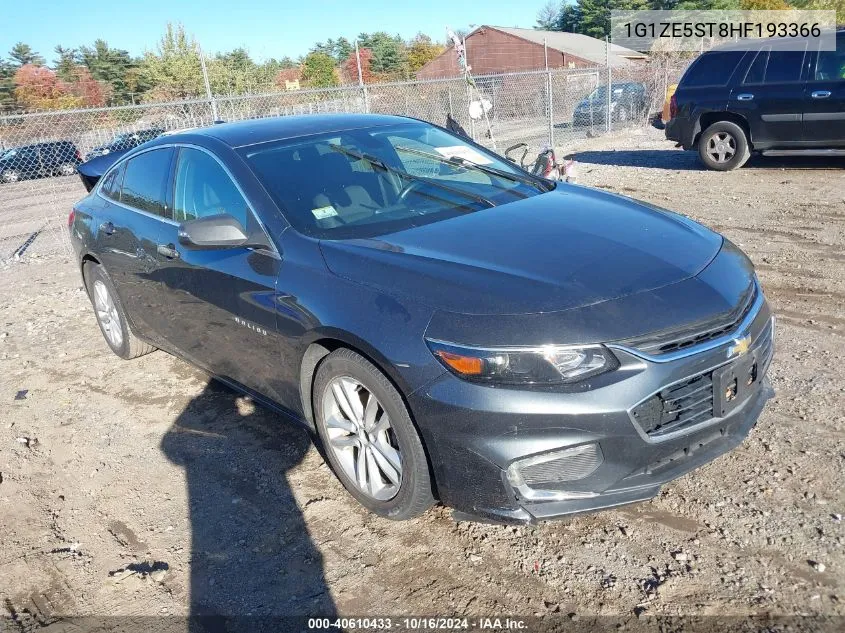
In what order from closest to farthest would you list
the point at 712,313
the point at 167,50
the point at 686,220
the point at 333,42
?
the point at 712,313
the point at 686,220
the point at 167,50
the point at 333,42

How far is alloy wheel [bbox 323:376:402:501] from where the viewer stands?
291 centimetres

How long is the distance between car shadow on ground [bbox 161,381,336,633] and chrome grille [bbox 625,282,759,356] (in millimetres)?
1530

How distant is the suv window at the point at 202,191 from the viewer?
3604 mm

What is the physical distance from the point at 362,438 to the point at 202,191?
180cm

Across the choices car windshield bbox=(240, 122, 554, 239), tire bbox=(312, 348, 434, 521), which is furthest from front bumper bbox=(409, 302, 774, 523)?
car windshield bbox=(240, 122, 554, 239)

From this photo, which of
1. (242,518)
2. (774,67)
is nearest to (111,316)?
(242,518)

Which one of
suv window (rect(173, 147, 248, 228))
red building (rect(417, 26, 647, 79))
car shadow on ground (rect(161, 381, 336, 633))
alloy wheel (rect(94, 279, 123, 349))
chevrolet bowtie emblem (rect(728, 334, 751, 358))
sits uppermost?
red building (rect(417, 26, 647, 79))

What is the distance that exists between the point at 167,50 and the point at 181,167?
3953 cm

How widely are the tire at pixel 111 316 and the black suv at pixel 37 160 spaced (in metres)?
13.5

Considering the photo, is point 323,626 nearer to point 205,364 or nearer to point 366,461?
point 366,461

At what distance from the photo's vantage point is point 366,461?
305cm

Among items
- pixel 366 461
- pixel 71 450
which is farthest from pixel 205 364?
pixel 366 461

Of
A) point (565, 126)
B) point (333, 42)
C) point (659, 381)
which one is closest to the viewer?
point (659, 381)

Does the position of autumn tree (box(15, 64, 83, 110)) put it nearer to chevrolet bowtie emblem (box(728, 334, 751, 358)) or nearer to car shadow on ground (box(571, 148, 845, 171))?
car shadow on ground (box(571, 148, 845, 171))
